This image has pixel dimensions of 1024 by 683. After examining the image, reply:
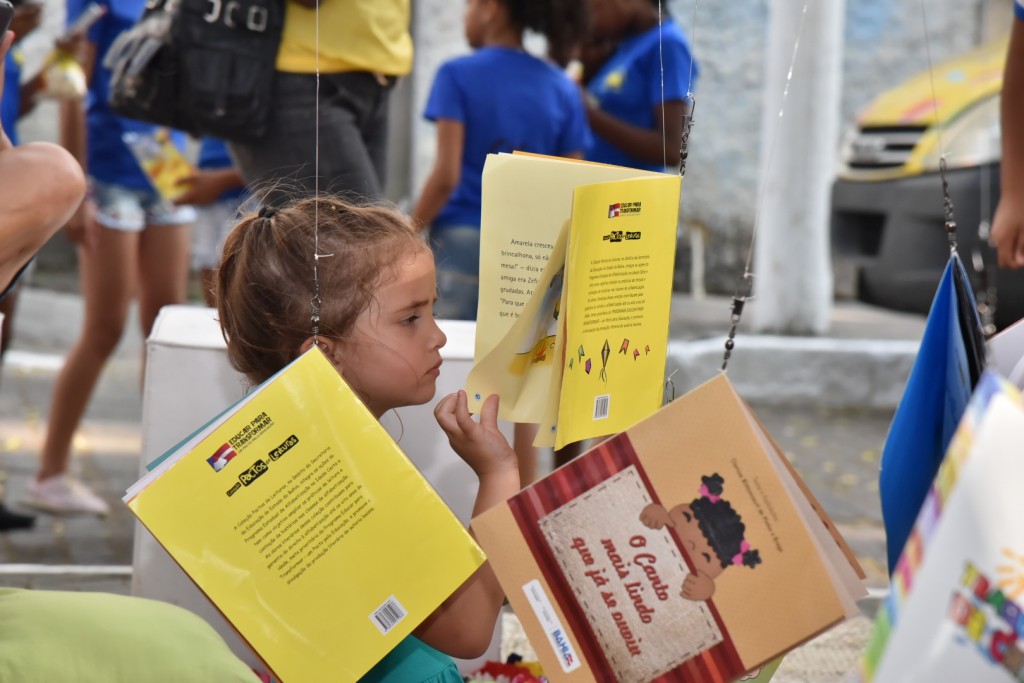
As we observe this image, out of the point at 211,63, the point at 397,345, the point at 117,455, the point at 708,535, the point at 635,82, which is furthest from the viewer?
the point at 117,455

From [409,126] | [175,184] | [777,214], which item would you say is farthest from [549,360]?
[409,126]

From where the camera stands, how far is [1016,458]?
1.04 metres

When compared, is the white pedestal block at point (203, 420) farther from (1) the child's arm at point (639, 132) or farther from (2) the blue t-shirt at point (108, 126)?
(2) the blue t-shirt at point (108, 126)

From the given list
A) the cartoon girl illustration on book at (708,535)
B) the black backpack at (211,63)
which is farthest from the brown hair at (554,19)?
the cartoon girl illustration on book at (708,535)

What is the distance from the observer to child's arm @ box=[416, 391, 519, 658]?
1.72 metres

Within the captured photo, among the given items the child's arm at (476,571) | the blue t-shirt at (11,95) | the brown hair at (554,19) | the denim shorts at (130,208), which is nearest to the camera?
the child's arm at (476,571)

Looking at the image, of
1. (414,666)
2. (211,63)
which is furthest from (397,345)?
(211,63)

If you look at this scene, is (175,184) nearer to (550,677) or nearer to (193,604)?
(193,604)

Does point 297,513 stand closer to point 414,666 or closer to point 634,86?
point 414,666

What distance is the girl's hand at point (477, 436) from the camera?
172 cm

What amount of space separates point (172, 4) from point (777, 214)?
3.84 m

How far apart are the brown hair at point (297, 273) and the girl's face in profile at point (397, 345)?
0.06 ft

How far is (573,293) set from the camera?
160 centimetres

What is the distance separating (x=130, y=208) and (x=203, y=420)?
1.75 metres
